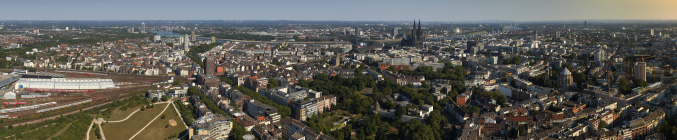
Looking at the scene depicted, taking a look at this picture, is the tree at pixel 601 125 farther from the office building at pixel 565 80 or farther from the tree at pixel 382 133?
the office building at pixel 565 80

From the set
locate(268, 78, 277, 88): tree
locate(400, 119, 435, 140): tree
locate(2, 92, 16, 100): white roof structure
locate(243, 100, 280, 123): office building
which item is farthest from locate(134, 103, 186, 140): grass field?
locate(2, 92, 16, 100): white roof structure

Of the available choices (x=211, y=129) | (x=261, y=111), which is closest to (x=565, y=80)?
(x=261, y=111)

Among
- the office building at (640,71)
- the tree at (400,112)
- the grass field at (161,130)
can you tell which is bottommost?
the grass field at (161,130)

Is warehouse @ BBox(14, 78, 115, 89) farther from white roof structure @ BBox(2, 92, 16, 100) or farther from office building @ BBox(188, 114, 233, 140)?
office building @ BBox(188, 114, 233, 140)

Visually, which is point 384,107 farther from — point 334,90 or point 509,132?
point 509,132

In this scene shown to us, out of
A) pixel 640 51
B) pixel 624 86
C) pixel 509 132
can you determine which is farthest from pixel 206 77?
pixel 640 51

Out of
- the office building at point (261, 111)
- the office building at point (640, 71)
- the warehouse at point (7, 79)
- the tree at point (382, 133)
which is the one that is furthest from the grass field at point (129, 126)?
the office building at point (640, 71)

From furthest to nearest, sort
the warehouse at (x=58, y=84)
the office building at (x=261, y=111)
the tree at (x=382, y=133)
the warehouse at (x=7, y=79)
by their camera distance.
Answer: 1. the warehouse at (x=58, y=84)
2. the warehouse at (x=7, y=79)
3. the office building at (x=261, y=111)
4. the tree at (x=382, y=133)
